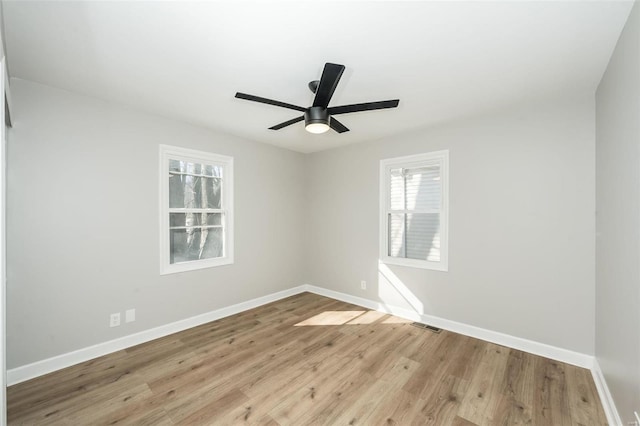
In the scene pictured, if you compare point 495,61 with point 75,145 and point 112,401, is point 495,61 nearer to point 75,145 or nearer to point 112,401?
point 75,145

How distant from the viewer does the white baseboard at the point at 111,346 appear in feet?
7.74

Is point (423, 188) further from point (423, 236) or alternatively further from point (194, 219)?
point (194, 219)

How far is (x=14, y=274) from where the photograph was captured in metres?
2.33

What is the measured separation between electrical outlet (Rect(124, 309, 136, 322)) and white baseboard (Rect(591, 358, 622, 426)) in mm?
4100

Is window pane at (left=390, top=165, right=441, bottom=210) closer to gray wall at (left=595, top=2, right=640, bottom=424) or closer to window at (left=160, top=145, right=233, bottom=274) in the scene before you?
gray wall at (left=595, top=2, right=640, bottom=424)

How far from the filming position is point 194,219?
3.59 metres

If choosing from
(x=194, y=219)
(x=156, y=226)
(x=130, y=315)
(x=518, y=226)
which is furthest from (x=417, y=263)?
→ (x=130, y=315)

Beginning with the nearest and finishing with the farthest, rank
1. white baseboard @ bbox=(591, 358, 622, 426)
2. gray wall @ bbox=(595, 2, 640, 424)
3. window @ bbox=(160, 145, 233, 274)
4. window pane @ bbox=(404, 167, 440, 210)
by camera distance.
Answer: gray wall @ bbox=(595, 2, 640, 424)
white baseboard @ bbox=(591, 358, 622, 426)
window @ bbox=(160, 145, 233, 274)
window pane @ bbox=(404, 167, 440, 210)

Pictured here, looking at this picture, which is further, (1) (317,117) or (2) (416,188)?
(2) (416,188)

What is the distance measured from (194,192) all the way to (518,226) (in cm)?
377

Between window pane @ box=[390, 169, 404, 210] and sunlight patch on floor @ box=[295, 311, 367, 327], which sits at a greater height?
window pane @ box=[390, 169, 404, 210]

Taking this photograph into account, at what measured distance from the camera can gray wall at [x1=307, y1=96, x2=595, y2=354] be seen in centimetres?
259

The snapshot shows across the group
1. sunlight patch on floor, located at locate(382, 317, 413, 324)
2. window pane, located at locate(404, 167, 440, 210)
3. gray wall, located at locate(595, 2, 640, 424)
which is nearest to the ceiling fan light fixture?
gray wall, located at locate(595, 2, 640, 424)

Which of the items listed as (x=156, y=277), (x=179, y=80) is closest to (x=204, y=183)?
(x=156, y=277)
